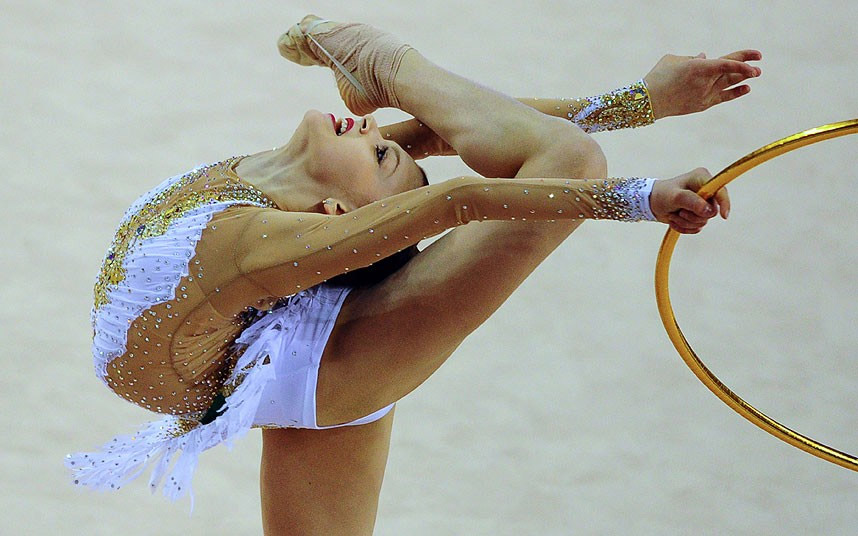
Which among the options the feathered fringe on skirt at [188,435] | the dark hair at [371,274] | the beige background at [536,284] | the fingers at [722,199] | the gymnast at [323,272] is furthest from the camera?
the beige background at [536,284]

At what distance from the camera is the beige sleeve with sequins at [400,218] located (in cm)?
138

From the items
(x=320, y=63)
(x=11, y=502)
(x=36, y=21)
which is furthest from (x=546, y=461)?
(x=36, y=21)

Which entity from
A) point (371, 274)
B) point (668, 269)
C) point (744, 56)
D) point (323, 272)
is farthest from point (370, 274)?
point (744, 56)

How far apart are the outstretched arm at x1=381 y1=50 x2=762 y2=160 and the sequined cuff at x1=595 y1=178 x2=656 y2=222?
0.51 m

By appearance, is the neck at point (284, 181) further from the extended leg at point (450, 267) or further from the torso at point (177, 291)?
the extended leg at point (450, 267)

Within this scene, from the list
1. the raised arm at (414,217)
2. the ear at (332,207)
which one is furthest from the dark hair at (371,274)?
the raised arm at (414,217)

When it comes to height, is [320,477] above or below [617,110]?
below

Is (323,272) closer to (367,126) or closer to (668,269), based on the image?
(367,126)

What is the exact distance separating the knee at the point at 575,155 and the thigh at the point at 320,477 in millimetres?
532

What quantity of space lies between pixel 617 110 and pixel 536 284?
148 centimetres

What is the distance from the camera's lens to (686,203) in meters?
1.33

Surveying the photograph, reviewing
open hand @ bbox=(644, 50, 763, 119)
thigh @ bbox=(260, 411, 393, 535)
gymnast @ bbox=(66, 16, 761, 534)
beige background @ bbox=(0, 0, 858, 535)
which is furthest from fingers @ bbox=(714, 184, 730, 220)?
beige background @ bbox=(0, 0, 858, 535)

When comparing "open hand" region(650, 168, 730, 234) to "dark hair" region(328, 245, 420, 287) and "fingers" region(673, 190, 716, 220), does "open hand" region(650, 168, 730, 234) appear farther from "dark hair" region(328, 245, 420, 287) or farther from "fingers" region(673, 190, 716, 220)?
"dark hair" region(328, 245, 420, 287)

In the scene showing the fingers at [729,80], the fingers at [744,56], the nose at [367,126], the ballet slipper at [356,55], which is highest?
the fingers at [744,56]
